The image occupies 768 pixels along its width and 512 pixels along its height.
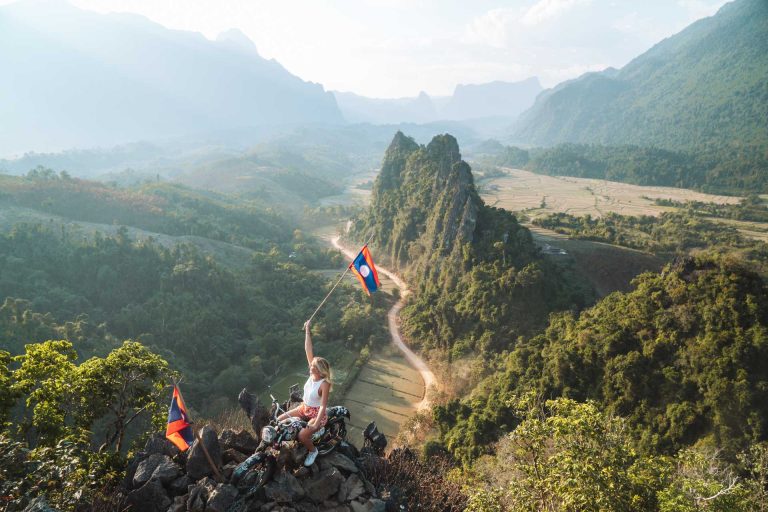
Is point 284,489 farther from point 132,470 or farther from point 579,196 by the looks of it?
point 579,196

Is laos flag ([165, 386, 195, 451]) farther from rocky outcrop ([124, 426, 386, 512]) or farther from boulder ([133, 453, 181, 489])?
boulder ([133, 453, 181, 489])

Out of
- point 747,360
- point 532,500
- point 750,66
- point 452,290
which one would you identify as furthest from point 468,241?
point 750,66

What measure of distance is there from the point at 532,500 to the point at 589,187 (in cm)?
14982

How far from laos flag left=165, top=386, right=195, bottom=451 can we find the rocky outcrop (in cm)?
50

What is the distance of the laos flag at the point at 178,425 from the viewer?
36.9ft

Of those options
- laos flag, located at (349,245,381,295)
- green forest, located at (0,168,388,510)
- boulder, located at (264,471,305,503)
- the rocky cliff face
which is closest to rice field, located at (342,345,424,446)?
green forest, located at (0,168,388,510)

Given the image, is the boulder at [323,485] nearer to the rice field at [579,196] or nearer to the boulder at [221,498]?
the boulder at [221,498]

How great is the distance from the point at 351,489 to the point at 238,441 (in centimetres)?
416

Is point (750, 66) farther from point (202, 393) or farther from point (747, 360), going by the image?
point (202, 393)

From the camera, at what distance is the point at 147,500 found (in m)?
11.0

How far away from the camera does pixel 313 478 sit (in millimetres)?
11688

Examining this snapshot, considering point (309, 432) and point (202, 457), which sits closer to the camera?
point (309, 432)

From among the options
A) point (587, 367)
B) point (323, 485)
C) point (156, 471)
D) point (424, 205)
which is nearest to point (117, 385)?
point (156, 471)

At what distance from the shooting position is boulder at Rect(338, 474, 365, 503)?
11.6 metres
